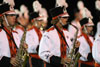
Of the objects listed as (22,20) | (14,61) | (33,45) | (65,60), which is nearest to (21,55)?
(14,61)

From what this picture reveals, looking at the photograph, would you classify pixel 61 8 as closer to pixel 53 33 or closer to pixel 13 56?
pixel 53 33

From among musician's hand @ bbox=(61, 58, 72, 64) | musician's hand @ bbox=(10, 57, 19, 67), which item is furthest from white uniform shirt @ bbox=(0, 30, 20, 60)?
musician's hand @ bbox=(61, 58, 72, 64)

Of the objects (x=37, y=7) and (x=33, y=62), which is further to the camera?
(x=37, y=7)

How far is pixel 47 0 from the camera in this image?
539 inches

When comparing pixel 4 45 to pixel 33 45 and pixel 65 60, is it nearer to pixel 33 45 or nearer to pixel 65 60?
pixel 65 60

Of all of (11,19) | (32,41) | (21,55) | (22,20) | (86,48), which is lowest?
(21,55)

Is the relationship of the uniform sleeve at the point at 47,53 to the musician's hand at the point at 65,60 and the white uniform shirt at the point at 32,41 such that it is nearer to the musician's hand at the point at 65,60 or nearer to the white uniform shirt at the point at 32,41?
the musician's hand at the point at 65,60

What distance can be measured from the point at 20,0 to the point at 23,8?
5.13ft

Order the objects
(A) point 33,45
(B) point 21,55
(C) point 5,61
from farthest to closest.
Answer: (A) point 33,45 < (B) point 21,55 < (C) point 5,61

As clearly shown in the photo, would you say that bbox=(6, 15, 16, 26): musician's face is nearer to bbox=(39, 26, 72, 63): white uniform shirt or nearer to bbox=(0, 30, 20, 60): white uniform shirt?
bbox=(0, 30, 20, 60): white uniform shirt

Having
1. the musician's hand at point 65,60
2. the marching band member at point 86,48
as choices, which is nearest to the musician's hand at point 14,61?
the musician's hand at point 65,60

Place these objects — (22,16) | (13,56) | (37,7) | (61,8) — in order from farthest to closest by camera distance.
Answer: (22,16) → (37,7) → (61,8) → (13,56)

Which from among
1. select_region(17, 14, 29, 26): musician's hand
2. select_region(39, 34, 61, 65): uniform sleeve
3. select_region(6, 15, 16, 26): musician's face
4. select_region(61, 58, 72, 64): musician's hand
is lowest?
select_region(61, 58, 72, 64): musician's hand

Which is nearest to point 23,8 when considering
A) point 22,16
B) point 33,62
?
point 22,16
